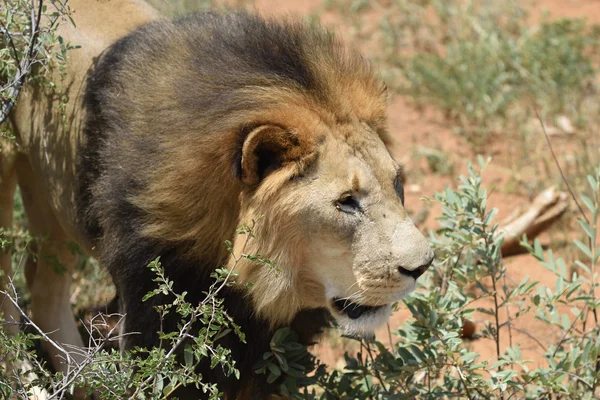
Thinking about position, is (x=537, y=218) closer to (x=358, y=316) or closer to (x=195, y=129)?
(x=358, y=316)

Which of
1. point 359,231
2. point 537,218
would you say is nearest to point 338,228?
point 359,231

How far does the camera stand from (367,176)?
10.1ft

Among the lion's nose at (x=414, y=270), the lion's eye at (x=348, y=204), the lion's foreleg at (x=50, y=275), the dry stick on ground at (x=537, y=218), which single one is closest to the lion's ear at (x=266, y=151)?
the lion's eye at (x=348, y=204)

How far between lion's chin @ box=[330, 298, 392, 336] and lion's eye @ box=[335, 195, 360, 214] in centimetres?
37

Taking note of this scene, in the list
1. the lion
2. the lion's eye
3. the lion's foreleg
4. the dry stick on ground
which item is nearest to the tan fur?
the lion's foreleg

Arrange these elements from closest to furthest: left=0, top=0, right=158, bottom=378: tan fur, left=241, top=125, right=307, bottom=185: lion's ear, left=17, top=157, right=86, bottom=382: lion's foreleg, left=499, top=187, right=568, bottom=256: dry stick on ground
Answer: left=241, top=125, right=307, bottom=185: lion's ear → left=0, top=0, right=158, bottom=378: tan fur → left=17, top=157, right=86, bottom=382: lion's foreleg → left=499, top=187, right=568, bottom=256: dry stick on ground

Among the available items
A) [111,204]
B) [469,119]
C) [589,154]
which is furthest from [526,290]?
→ [469,119]

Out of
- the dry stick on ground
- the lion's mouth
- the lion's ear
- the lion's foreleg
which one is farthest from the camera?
the dry stick on ground

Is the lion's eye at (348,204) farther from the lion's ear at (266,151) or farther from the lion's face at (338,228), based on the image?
the lion's ear at (266,151)

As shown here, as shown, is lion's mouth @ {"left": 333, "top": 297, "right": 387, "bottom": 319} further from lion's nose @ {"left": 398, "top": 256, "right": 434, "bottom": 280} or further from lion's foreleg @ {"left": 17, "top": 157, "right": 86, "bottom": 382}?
lion's foreleg @ {"left": 17, "top": 157, "right": 86, "bottom": 382}

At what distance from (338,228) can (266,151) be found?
360mm

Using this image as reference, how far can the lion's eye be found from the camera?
9.97ft

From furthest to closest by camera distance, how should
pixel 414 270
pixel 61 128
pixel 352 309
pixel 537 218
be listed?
pixel 537 218 → pixel 61 128 → pixel 352 309 → pixel 414 270

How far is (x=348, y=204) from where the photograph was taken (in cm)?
306
